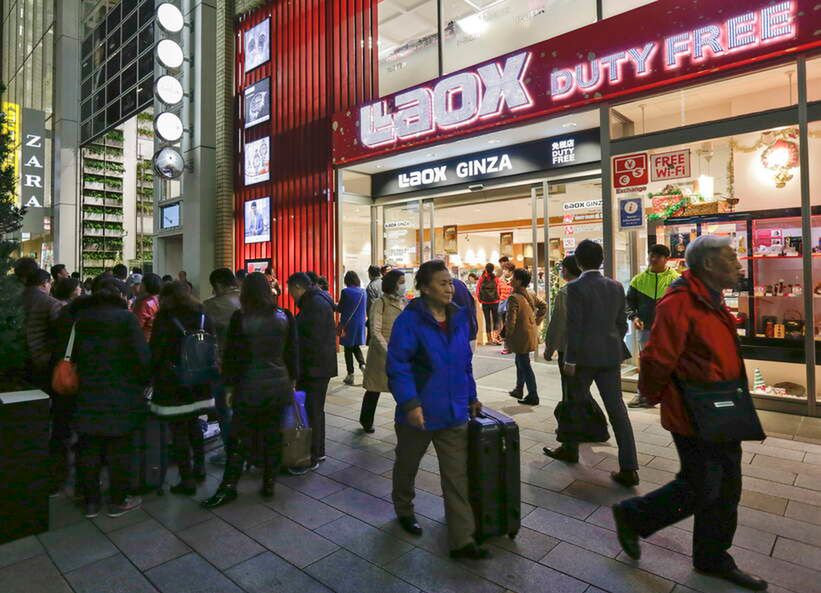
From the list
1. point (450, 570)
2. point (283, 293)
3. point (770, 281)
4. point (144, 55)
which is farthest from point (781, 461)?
point (144, 55)

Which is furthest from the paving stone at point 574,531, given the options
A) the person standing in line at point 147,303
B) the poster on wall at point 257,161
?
the poster on wall at point 257,161

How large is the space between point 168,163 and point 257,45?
12.2 feet

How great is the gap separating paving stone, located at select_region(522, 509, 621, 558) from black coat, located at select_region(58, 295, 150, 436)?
285 centimetres

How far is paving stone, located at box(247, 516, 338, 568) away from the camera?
2.95m

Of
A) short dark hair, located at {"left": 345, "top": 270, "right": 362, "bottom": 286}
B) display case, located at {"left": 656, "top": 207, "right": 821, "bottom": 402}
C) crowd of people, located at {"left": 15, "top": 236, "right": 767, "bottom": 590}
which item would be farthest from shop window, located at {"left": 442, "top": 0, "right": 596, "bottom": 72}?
crowd of people, located at {"left": 15, "top": 236, "right": 767, "bottom": 590}

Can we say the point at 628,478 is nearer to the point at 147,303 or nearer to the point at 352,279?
the point at 352,279

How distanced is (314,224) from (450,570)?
9.44 meters

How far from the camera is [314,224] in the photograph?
37.3 ft

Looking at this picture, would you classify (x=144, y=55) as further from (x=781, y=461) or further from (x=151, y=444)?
(x=781, y=461)

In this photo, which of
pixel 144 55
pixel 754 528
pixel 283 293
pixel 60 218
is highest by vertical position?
pixel 144 55

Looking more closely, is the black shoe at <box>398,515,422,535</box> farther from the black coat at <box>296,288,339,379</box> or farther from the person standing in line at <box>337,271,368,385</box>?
the person standing in line at <box>337,271,368,385</box>

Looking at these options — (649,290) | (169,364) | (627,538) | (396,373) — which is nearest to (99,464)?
(169,364)

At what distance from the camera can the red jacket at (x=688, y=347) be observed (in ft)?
8.39

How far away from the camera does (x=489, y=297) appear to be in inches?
450
